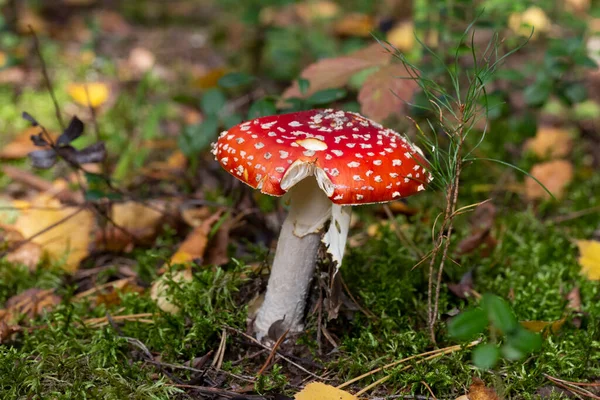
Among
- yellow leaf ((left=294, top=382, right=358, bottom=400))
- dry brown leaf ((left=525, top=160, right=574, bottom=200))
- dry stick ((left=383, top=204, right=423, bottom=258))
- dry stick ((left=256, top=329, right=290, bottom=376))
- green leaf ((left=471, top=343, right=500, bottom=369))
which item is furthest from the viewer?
dry brown leaf ((left=525, top=160, right=574, bottom=200))

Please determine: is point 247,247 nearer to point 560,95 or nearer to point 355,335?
point 355,335

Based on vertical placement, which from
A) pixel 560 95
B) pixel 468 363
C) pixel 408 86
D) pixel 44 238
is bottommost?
pixel 44 238

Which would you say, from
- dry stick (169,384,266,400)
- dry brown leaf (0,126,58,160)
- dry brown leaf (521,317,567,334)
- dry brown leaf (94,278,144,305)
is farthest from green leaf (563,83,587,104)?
dry brown leaf (0,126,58,160)

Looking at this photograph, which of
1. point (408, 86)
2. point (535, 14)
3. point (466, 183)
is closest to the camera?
point (408, 86)

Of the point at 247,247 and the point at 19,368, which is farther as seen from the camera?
the point at 247,247

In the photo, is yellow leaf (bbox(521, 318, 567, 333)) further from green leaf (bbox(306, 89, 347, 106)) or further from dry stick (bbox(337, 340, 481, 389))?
green leaf (bbox(306, 89, 347, 106))

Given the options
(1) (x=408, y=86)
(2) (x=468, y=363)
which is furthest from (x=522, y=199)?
(2) (x=468, y=363)
